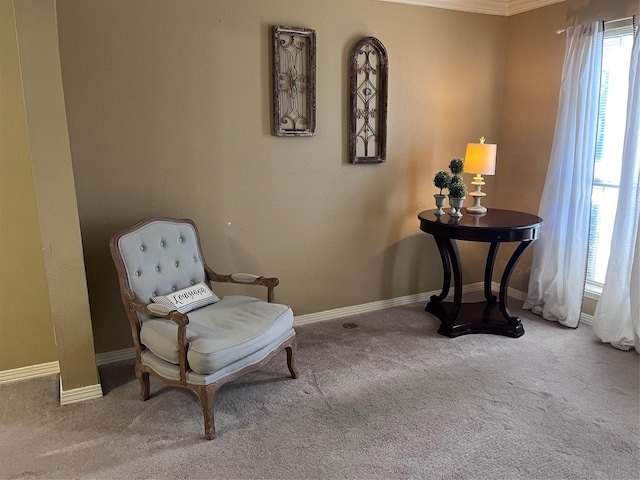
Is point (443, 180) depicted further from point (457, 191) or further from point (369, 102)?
point (369, 102)

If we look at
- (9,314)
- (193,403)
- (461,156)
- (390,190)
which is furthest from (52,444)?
(461,156)

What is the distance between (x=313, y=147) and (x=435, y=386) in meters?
1.74

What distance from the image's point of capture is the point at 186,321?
87.9 inches

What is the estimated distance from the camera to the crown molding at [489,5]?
142 inches

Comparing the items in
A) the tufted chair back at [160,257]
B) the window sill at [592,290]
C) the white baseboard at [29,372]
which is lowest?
the white baseboard at [29,372]

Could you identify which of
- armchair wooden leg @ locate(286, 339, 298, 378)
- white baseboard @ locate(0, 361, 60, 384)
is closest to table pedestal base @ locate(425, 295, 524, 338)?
armchair wooden leg @ locate(286, 339, 298, 378)

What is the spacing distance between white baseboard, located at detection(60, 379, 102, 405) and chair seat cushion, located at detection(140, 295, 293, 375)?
0.41 meters

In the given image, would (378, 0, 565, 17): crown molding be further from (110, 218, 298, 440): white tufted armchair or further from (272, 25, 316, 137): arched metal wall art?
(110, 218, 298, 440): white tufted armchair

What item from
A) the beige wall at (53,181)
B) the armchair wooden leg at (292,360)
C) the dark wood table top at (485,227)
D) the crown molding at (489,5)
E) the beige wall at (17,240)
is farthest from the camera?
the crown molding at (489,5)

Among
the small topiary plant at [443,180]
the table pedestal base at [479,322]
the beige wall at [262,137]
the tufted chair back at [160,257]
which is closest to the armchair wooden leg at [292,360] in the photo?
the tufted chair back at [160,257]

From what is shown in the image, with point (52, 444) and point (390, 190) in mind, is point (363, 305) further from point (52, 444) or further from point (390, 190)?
point (52, 444)

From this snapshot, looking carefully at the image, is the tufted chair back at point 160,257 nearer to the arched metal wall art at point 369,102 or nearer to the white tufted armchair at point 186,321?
the white tufted armchair at point 186,321

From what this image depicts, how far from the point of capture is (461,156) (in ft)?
13.2

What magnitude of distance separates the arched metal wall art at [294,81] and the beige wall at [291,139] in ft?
0.22
